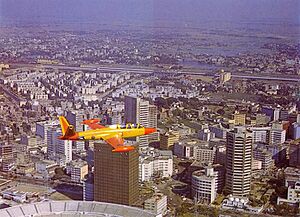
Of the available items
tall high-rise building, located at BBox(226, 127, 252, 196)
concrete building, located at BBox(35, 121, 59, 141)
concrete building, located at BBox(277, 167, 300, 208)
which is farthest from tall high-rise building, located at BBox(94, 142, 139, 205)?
concrete building, located at BBox(35, 121, 59, 141)

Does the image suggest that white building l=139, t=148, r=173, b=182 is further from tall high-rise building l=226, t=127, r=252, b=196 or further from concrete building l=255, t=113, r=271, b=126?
concrete building l=255, t=113, r=271, b=126

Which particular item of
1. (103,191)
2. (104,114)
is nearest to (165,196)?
(103,191)

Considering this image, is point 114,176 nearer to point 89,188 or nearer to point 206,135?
point 89,188

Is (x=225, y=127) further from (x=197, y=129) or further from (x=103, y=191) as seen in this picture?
(x=103, y=191)

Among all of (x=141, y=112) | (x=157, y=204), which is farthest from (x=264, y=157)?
(x=157, y=204)

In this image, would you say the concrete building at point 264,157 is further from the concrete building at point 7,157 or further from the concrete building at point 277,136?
the concrete building at point 7,157
